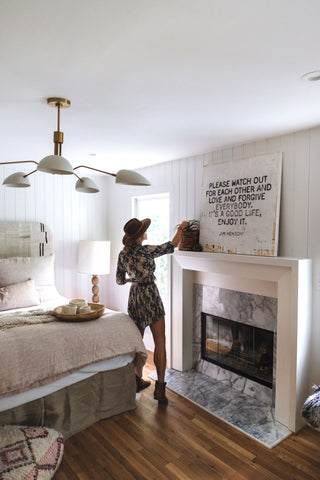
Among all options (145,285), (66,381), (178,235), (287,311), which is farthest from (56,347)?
(287,311)

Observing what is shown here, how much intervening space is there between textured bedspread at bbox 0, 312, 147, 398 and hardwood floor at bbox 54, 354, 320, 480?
547mm

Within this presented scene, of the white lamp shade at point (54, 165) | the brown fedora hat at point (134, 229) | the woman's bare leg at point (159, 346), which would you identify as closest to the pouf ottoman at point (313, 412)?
the woman's bare leg at point (159, 346)

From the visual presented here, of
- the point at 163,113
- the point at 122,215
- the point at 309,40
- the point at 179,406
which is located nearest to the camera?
the point at 309,40

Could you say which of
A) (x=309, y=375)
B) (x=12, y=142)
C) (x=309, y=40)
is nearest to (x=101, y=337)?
(x=309, y=375)

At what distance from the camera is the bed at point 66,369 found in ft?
7.41

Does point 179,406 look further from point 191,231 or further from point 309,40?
point 309,40

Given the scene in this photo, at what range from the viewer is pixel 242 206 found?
3150 millimetres

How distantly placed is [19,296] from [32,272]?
48 cm

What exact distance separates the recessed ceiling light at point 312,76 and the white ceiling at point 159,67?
0.11 ft

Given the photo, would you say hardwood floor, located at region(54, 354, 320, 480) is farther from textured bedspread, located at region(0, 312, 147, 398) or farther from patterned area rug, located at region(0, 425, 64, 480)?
textured bedspread, located at region(0, 312, 147, 398)

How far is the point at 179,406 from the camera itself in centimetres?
300

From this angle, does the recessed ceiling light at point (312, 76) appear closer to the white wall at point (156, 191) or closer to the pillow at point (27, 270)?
the white wall at point (156, 191)

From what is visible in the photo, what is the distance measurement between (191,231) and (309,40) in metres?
2.21

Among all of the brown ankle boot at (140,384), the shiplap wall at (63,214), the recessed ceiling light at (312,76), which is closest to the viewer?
the recessed ceiling light at (312,76)
